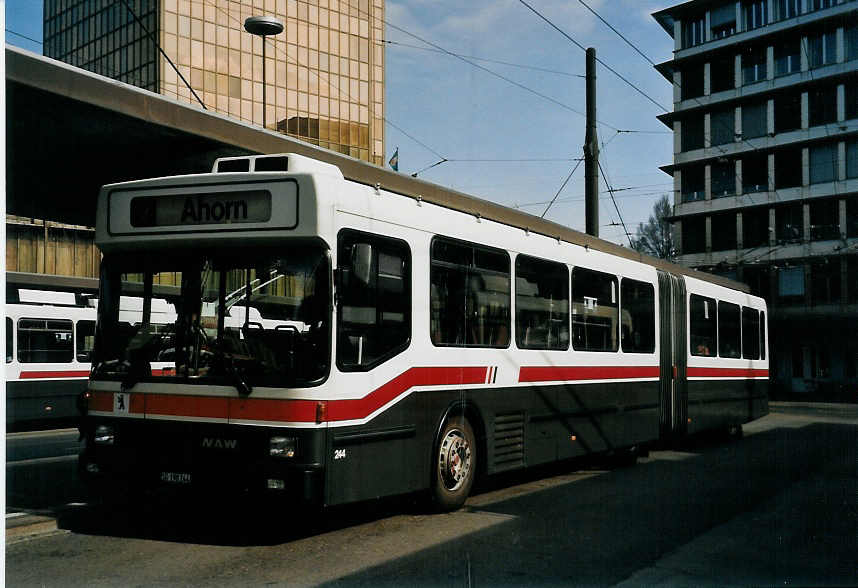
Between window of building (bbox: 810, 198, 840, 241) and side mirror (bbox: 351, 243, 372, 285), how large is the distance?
5377cm

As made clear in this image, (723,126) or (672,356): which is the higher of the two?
(723,126)

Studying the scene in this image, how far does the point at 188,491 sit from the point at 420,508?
2463 millimetres

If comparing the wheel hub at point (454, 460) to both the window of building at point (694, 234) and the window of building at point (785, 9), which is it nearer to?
the window of building at point (785, 9)

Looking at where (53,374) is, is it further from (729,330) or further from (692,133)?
(692,133)

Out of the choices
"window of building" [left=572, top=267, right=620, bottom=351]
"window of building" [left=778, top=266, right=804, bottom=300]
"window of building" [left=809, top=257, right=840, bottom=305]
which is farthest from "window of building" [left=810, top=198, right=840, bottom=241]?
"window of building" [left=572, top=267, right=620, bottom=351]

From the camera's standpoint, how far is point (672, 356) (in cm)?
1513

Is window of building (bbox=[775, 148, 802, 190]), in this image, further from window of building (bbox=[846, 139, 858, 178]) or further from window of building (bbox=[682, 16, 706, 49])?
window of building (bbox=[682, 16, 706, 49])

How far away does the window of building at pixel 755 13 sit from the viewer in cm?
5878

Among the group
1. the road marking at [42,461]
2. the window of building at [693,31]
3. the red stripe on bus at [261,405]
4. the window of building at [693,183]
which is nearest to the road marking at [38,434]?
the road marking at [42,461]

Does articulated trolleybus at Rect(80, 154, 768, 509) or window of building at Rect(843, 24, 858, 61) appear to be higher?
window of building at Rect(843, 24, 858, 61)

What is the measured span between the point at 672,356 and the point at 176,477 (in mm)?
9524

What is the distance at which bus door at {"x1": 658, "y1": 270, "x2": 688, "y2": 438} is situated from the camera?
14820 millimetres

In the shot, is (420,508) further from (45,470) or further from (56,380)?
(56,380)

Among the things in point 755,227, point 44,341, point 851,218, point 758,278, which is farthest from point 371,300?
point 758,278
